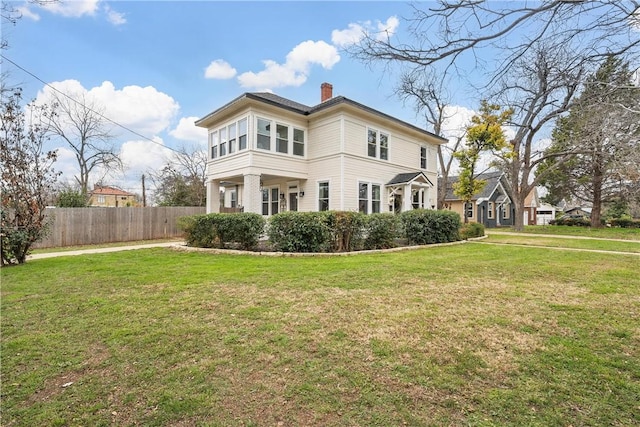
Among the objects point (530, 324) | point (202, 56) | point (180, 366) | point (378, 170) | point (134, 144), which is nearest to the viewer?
point (180, 366)

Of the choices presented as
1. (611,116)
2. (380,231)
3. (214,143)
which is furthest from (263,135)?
(611,116)

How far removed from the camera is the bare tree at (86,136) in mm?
21453

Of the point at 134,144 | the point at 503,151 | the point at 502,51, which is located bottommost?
the point at 502,51

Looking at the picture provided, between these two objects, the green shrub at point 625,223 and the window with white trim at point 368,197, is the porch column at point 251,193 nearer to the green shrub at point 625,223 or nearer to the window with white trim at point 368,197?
the window with white trim at point 368,197

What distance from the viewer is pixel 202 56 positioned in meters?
13.7

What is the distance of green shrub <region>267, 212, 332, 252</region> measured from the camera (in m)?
9.24

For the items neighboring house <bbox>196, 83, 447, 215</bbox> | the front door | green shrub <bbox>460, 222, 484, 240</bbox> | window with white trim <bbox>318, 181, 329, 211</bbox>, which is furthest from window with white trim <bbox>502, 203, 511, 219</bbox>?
window with white trim <bbox>318, 181, 329, 211</bbox>

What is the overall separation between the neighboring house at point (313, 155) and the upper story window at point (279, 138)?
4 centimetres

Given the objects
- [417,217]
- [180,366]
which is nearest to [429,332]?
[180,366]

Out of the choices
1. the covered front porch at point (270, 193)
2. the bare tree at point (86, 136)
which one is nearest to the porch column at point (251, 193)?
the covered front porch at point (270, 193)

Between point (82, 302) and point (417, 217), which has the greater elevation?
point (417, 217)

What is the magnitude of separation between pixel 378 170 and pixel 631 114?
11.8 m

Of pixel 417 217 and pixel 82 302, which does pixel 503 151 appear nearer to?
pixel 417 217

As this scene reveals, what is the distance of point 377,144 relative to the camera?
1511 centimetres
